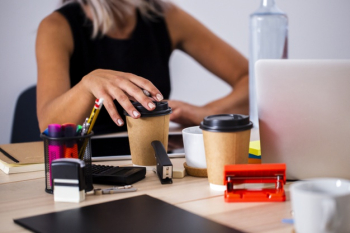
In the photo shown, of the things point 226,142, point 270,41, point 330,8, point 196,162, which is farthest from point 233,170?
point 330,8

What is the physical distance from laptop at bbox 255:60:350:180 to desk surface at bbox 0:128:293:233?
0.45ft

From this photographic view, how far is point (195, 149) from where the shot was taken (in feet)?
3.17

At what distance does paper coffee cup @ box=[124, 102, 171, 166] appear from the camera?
3.34ft

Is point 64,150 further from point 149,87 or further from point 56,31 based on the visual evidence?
point 56,31

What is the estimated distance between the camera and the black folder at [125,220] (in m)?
0.67

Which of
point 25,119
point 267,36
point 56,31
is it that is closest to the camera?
point 267,36

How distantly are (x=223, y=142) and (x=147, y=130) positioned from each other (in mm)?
228

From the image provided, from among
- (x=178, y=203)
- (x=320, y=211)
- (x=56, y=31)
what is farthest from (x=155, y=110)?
(x=56, y=31)

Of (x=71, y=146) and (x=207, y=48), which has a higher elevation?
(x=207, y=48)

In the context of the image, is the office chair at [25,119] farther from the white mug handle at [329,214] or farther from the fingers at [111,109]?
the white mug handle at [329,214]

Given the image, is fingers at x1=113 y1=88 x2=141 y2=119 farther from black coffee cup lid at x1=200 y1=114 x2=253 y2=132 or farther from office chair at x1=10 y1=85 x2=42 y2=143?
office chair at x1=10 y1=85 x2=42 y2=143

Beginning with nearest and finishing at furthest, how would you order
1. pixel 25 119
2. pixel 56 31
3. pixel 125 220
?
1. pixel 125 220
2. pixel 56 31
3. pixel 25 119

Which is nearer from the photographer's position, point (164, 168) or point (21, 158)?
point (164, 168)

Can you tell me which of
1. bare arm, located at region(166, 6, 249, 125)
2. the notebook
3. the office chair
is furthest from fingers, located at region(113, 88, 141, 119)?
bare arm, located at region(166, 6, 249, 125)
